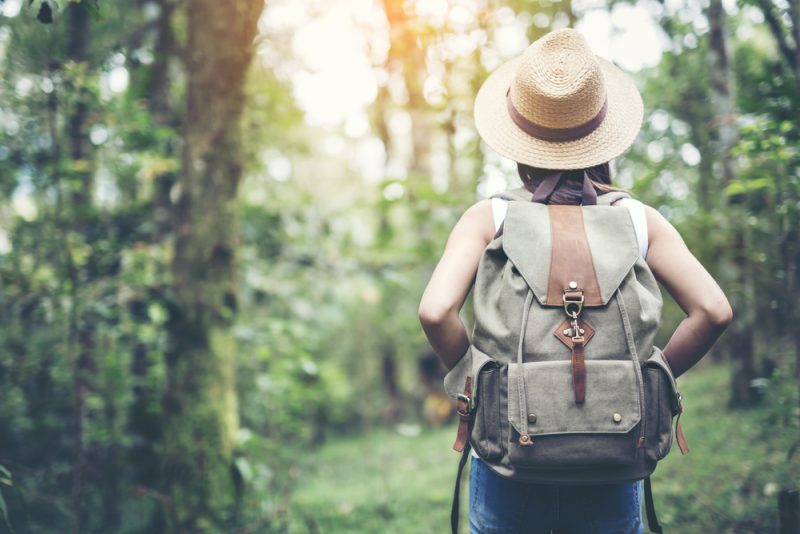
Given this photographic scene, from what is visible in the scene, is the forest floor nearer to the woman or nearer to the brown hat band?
the woman

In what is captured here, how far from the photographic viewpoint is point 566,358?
1663 mm

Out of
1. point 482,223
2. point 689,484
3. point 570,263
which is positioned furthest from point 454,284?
point 689,484

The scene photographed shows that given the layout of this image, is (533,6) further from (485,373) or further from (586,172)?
(485,373)

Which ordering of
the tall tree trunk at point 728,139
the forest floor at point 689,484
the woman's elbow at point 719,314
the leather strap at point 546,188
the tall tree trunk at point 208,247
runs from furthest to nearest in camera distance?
the tall tree trunk at point 728,139 < the tall tree trunk at point 208,247 < the forest floor at point 689,484 < the leather strap at point 546,188 < the woman's elbow at point 719,314

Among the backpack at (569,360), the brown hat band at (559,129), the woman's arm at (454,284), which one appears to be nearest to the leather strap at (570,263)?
the backpack at (569,360)

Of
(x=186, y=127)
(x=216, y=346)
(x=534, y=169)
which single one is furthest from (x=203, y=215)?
(x=534, y=169)

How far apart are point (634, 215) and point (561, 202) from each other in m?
0.22

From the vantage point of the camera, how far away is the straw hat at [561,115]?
1.93 metres

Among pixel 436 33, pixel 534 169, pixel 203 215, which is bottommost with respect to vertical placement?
pixel 203 215

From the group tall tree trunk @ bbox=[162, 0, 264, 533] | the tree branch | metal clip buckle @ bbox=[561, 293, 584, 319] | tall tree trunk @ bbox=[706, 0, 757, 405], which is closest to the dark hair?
metal clip buckle @ bbox=[561, 293, 584, 319]

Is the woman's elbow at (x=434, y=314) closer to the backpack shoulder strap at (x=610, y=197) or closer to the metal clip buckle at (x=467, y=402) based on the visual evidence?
the metal clip buckle at (x=467, y=402)

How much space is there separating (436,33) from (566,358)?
3.54 metres

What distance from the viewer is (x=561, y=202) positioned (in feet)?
6.22

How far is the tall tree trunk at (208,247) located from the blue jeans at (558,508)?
2.89 meters
